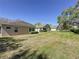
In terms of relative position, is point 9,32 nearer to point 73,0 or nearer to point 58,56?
point 73,0

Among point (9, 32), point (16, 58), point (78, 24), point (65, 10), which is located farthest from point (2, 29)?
point (78, 24)

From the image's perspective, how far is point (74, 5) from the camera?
1866 centimetres

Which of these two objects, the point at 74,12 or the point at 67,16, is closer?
the point at 74,12

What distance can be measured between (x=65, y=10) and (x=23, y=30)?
14.0 m

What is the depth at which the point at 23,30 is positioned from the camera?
30.7m

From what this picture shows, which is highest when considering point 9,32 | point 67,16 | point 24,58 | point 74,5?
point 74,5

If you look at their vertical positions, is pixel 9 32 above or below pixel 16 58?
above

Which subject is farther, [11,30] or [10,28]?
[11,30]

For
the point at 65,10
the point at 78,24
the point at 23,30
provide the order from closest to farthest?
the point at 65,10, the point at 23,30, the point at 78,24

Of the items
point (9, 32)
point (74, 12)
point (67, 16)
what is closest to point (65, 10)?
point (67, 16)

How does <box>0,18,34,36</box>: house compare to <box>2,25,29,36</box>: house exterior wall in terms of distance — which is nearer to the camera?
<box>0,18,34,36</box>: house

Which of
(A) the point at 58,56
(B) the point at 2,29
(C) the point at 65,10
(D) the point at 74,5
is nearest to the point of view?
(A) the point at 58,56

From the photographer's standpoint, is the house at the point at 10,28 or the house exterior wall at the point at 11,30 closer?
the house at the point at 10,28

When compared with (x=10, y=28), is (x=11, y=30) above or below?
below
